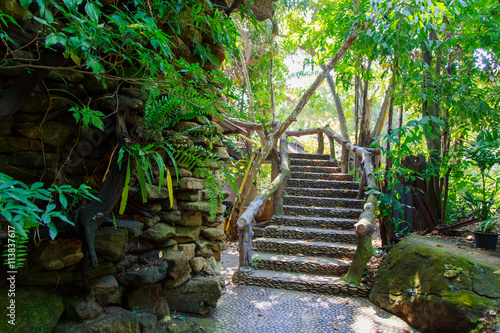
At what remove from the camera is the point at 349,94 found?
36.1ft

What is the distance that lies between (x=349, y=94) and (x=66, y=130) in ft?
34.4

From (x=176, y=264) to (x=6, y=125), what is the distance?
142 cm

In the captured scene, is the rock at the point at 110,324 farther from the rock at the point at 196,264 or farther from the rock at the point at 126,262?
the rock at the point at 196,264

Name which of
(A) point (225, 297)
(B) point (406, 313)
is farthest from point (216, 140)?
(B) point (406, 313)

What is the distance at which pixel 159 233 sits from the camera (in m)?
2.34

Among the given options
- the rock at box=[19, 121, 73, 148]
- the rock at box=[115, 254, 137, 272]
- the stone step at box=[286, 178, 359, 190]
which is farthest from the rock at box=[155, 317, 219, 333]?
the stone step at box=[286, 178, 359, 190]

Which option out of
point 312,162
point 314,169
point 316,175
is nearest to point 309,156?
point 312,162

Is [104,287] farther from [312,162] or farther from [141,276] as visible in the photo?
[312,162]

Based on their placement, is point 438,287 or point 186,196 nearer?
point 186,196

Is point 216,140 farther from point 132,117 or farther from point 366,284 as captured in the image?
point 366,284

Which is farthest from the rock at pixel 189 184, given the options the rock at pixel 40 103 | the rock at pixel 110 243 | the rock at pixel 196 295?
the rock at pixel 40 103

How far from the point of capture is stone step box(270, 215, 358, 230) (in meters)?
5.31

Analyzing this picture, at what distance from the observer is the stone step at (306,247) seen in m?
4.57

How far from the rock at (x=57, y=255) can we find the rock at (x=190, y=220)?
93 centimetres
